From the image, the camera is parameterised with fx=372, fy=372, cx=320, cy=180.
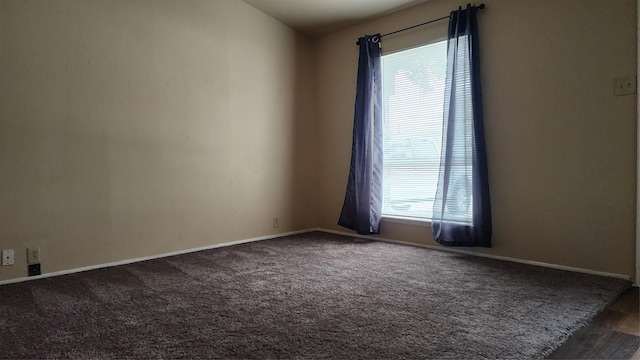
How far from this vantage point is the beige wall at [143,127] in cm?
270

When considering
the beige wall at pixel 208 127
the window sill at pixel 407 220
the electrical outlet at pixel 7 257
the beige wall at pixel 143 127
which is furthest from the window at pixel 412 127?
the electrical outlet at pixel 7 257

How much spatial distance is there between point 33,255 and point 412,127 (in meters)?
3.44

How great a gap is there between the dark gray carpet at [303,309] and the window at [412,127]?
0.87 meters

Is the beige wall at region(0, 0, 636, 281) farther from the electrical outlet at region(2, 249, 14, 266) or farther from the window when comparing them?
the window

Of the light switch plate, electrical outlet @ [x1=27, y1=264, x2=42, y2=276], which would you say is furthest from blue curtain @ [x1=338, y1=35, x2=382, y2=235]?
electrical outlet @ [x1=27, y1=264, x2=42, y2=276]

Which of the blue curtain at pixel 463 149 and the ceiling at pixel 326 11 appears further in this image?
the ceiling at pixel 326 11

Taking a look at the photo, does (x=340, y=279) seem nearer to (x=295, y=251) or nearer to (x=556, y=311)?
(x=295, y=251)

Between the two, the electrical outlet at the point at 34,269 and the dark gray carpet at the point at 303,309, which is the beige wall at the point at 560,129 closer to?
the dark gray carpet at the point at 303,309

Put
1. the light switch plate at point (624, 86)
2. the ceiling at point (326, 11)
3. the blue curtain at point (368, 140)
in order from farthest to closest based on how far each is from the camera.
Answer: the blue curtain at point (368, 140)
the ceiling at point (326, 11)
the light switch plate at point (624, 86)

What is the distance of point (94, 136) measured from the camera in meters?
3.00

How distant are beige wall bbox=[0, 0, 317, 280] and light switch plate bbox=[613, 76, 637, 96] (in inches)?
121

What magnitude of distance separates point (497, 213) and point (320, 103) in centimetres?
249

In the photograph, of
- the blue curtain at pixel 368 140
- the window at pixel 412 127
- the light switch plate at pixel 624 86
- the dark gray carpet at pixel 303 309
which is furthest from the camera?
the blue curtain at pixel 368 140

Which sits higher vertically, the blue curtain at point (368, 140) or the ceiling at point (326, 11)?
the ceiling at point (326, 11)
